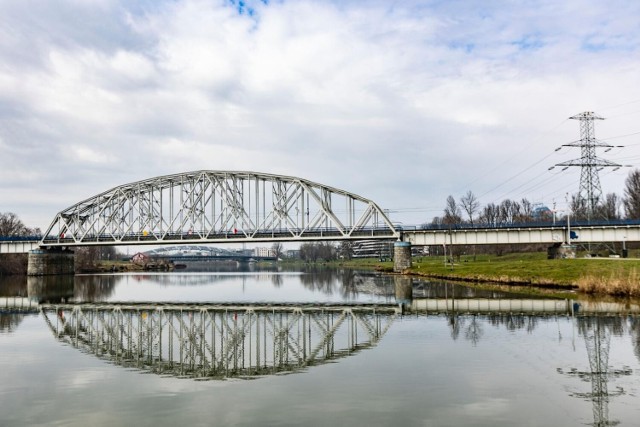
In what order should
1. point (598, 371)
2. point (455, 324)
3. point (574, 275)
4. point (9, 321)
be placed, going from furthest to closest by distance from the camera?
point (574, 275) → point (9, 321) → point (455, 324) → point (598, 371)

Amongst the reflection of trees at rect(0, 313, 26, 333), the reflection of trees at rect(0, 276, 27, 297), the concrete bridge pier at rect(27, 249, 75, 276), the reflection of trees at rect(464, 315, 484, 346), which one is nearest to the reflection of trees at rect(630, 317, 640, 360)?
the reflection of trees at rect(464, 315, 484, 346)

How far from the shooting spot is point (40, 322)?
3659 cm

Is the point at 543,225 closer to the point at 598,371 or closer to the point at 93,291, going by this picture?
the point at 93,291

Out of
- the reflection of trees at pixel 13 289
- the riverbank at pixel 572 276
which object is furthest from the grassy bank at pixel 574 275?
the reflection of trees at pixel 13 289

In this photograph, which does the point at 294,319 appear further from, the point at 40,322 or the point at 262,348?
the point at 40,322

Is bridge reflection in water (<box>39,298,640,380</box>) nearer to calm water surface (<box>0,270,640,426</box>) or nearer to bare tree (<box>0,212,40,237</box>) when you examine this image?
calm water surface (<box>0,270,640,426</box>)

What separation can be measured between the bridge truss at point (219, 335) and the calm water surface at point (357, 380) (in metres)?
0.20

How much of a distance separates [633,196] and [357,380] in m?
123

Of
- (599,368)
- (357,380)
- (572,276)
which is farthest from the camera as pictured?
(572,276)

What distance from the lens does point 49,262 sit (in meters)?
123

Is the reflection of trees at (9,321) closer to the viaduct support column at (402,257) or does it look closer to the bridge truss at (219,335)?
the bridge truss at (219,335)

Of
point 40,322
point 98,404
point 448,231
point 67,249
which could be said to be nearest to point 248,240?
point 448,231

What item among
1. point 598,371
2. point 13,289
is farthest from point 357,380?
point 13,289

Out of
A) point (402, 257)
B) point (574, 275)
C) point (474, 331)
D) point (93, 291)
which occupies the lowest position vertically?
point (93, 291)
